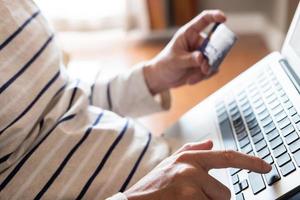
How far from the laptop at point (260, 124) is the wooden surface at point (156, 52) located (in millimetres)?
536

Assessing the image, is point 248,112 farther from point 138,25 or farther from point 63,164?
point 138,25

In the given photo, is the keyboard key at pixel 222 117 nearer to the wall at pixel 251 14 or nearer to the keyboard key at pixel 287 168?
the keyboard key at pixel 287 168

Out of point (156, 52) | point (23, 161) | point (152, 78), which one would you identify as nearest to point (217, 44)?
point (152, 78)

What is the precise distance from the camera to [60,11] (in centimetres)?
231

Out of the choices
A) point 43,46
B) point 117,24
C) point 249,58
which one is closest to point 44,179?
point 43,46

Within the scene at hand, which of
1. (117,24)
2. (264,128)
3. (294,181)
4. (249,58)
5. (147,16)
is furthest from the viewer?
(117,24)

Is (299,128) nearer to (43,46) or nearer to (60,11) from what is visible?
(43,46)

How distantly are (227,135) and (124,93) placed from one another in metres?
0.25

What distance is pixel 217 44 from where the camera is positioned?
669 millimetres

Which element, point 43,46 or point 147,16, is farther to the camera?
point 147,16

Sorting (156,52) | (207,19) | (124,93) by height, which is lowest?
(156,52)

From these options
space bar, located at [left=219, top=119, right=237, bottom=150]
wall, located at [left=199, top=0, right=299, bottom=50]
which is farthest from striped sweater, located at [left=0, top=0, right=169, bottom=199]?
wall, located at [left=199, top=0, right=299, bottom=50]

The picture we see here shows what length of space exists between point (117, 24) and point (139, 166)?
1.88 metres

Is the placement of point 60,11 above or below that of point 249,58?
above
